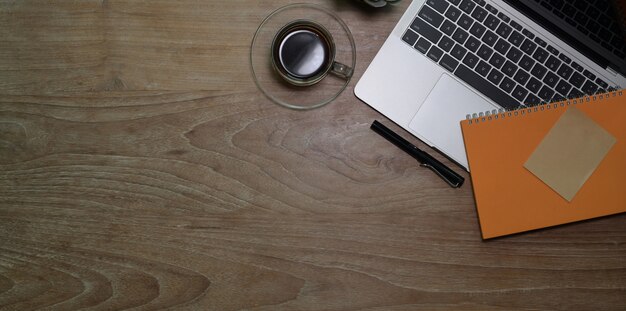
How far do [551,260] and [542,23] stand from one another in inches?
14.6

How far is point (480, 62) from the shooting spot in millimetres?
788

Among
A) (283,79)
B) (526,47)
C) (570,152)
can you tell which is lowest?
(283,79)

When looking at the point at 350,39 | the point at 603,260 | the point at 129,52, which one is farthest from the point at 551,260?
the point at 129,52

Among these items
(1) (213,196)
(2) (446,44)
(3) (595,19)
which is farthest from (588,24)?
(1) (213,196)

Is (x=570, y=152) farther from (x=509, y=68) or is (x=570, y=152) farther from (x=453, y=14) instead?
(x=453, y=14)

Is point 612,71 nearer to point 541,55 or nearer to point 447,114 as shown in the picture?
point 541,55

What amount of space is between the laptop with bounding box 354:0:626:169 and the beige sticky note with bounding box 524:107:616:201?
5 cm

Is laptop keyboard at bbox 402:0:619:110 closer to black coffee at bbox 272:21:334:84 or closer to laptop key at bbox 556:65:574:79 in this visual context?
laptop key at bbox 556:65:574:79

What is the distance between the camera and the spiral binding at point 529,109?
2.56ft

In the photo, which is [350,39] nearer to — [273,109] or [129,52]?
[273,109]

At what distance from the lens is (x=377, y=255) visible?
0.78 meters

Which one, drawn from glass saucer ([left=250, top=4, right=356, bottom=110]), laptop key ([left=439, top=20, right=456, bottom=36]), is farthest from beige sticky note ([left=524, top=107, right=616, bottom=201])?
glass saucer ([left=250, top=4, right=356, bottom=110])

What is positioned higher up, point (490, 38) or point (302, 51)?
point (490, 38)

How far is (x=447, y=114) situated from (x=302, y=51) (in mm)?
248
